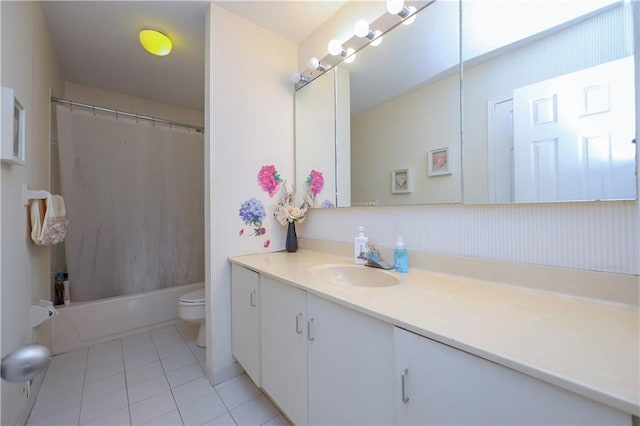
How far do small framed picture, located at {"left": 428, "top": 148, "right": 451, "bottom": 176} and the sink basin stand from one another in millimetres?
526

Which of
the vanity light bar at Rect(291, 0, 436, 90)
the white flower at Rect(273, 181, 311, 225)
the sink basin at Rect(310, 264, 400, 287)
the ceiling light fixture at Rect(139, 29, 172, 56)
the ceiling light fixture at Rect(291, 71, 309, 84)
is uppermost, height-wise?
the ceiling light fixture at Rect(139, 29, 172, 56)

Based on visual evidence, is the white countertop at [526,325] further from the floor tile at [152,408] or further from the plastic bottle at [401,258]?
the floor tile at [152,408]

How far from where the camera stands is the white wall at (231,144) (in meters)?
1.54

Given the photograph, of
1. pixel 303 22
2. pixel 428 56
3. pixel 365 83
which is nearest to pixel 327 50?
pixel 303 22

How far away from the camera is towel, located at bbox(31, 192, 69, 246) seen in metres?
1.31

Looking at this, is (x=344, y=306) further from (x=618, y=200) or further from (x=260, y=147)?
(x=260, y=147)

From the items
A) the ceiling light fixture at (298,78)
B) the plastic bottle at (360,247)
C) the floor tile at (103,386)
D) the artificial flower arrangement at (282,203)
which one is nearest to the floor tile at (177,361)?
the floor tile at (103,386)

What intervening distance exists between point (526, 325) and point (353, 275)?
2.60ft

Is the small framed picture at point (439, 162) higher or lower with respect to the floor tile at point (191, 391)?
higher

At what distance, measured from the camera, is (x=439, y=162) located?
3.81 feet

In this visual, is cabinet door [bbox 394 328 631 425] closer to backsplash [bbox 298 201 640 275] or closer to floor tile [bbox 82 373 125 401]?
backsplash [bbox 298 201 640 275]

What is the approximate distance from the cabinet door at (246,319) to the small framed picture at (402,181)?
33.9 inches

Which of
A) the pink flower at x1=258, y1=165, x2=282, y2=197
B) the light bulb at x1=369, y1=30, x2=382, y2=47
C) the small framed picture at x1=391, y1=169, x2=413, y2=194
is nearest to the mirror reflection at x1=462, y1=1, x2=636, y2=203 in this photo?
the small framed picture at x1=391, y1=169, x2=413, y2=194

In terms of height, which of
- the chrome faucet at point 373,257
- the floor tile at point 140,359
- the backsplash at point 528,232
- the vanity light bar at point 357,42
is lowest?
the floor tile at point 140,359
